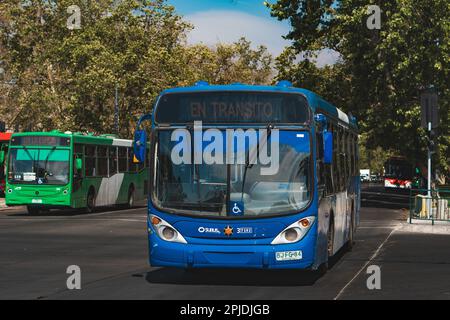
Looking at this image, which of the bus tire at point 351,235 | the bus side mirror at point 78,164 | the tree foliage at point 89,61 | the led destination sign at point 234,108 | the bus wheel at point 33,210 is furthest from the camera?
the tree foliage at point 89,61

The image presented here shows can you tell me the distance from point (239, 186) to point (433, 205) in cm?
1665

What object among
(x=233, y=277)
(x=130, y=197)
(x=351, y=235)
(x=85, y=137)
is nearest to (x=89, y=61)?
(x=130, y=197)

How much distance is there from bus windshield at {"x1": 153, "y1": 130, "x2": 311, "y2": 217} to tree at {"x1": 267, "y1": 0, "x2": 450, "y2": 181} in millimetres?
27782

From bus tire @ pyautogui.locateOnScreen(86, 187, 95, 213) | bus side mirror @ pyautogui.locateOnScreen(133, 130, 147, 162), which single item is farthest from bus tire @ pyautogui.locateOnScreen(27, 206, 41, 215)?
bus side mirror @ pyautogui.locateOnScreen(133, 130, 147, 162)

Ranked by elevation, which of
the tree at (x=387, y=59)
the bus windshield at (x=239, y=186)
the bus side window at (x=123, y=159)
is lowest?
the bus windshield at (x=239, y=186)

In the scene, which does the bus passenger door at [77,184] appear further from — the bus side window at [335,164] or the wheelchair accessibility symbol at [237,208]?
the wheelchair accessibility symbol at [237,208]

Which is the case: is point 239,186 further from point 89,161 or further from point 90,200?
point 90,200

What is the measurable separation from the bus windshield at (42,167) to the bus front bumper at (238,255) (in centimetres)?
2208

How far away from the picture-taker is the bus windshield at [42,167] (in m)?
34.6

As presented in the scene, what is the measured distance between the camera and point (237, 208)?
1316 centimetres

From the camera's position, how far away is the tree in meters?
40.8

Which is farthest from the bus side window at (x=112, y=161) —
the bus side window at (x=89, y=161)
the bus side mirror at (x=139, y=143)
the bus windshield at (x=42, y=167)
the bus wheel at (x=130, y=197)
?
the bus side mirror at (x=139, y=143)

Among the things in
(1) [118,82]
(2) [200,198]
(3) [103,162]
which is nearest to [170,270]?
(2) [200,198]

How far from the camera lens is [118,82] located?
196ft
